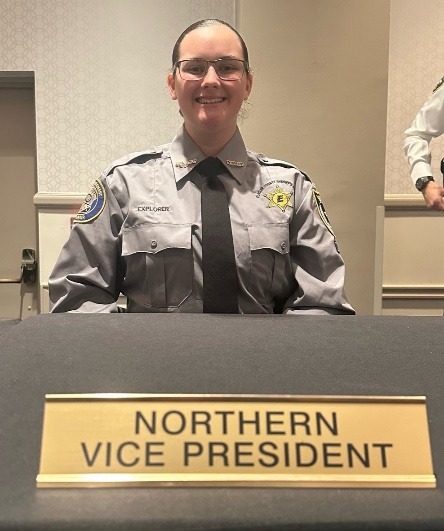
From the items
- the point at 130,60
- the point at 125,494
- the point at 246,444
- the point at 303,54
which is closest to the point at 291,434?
the point at 246,444

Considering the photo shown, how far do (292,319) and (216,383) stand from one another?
0.27 meters

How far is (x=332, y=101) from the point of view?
2.17 meters

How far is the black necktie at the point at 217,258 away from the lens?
1023 millimetres

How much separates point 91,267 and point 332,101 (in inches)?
56.1

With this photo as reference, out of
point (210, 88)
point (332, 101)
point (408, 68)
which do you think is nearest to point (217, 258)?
point (210, 88)

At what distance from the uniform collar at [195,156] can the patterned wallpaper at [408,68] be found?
70.3 inches

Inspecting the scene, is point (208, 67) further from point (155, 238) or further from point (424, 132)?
point (424, 132)

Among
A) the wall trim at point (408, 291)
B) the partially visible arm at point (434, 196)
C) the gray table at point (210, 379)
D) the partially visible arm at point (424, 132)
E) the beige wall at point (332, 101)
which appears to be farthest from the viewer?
the wall trim at point (408, 291)

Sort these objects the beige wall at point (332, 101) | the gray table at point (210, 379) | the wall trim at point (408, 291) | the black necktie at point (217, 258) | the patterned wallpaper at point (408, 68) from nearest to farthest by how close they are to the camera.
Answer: the gray table at point (210, 379), the black necktie at point (217, 258), the beige wall at point (332, 101), the patterned wallpaper at point (408, 68), the wall trim at point (408, 291)

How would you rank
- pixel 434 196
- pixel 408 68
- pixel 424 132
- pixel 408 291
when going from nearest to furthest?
1. pixel 434 196
2. pixel 424 132
3. pixel 408 68
4. pixel 408 291

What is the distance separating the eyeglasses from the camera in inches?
43.2

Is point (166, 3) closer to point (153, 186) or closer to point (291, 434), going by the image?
point (153, 186)

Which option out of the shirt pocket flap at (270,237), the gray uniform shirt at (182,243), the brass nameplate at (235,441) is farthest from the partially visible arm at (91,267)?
the brass nameplate at (235,441)

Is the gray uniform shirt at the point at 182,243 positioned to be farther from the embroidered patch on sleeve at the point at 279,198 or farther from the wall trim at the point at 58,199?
the wall trim at the point at 58,199
